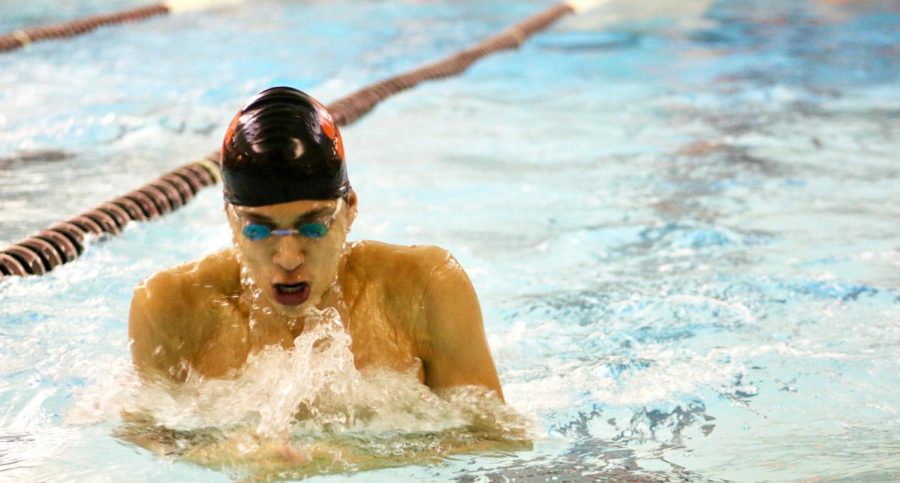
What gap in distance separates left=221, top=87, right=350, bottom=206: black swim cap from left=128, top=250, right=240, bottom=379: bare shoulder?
287mm

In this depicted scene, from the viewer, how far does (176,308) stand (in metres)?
2.53

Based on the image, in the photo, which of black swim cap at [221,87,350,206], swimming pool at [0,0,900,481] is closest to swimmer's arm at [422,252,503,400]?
swimming pool at [0,0,900,481]

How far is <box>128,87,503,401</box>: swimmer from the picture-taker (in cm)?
232

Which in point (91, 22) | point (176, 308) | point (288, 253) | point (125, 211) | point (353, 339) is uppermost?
point (91, 22)

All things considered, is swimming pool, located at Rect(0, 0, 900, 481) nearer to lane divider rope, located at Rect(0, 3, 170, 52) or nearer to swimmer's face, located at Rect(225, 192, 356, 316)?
lane divider rope, located at Rect(0, 3, 170, 52)

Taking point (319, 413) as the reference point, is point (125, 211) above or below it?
above

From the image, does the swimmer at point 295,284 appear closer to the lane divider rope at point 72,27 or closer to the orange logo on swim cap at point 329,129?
the orange logo on swim cap at point 329,129

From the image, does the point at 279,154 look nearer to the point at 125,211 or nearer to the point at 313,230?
the point at 313,230

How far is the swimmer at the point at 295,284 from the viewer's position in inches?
91.2

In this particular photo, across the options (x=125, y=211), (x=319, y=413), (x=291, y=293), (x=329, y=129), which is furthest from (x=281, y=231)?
(x=125, y=211)

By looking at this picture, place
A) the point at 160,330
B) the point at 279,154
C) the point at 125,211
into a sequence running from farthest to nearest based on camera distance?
the point at 125,211, the point at 160,330, the point at 279,154

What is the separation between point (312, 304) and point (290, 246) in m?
0.21

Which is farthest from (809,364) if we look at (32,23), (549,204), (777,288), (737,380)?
(32,23)

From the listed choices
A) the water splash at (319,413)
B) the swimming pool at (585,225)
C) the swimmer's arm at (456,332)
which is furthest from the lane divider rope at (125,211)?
the swimmer's arm at (456,332)
